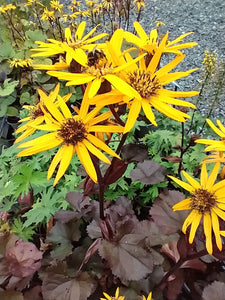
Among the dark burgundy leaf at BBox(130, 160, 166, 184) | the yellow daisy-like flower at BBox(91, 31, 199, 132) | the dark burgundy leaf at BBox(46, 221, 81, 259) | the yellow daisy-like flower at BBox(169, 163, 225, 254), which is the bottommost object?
the dark burgundy leaf at BBox(46, 221, 81, 259)

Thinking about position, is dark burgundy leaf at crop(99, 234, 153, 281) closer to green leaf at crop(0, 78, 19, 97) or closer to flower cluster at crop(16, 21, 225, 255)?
flower cluster at crop(16, 21, 225, 255)

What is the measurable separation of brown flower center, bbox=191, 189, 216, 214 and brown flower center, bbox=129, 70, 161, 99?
0.28m

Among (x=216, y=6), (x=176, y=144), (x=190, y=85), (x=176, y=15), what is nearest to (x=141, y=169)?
(x=176, y=144)

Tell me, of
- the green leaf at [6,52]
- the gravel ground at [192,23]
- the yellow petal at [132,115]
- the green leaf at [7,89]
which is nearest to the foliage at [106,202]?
the yellow petal at [132,115]

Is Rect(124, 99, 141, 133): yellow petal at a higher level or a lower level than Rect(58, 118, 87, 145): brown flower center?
higher

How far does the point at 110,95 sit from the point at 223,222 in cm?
43

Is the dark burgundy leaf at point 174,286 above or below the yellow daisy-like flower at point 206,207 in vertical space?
below

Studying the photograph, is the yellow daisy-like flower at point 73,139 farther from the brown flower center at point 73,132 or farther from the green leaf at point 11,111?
the green leaf at point 11,111

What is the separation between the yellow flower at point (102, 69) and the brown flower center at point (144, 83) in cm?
6

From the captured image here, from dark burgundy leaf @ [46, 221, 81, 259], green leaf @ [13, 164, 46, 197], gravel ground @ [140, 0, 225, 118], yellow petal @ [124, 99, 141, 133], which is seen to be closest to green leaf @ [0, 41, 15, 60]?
green leaf @ [13, 164, 46, 197]

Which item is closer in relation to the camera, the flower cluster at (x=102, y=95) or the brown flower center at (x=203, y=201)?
the flower cluster at (x=102, y=95)

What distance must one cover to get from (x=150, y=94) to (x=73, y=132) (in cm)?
18

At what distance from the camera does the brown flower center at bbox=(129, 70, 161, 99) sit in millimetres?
733

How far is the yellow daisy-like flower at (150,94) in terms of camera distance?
674 millimetres
